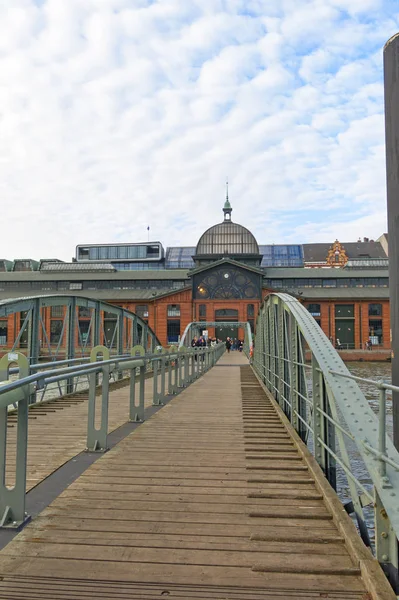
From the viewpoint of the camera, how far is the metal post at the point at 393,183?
5480mm

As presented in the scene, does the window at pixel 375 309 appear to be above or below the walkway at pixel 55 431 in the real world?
above

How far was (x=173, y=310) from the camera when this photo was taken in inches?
2188

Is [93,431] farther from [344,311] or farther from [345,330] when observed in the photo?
[345,330]

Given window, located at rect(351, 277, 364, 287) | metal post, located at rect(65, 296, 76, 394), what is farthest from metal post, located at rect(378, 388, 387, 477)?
window, located at rect(351, 277, 364, 287)

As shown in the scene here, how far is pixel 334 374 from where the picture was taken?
3895mm

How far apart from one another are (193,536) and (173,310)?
52586 millimetres

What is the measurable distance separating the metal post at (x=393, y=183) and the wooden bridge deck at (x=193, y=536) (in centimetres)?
160

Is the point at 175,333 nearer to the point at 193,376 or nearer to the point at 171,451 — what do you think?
the point at 193,376

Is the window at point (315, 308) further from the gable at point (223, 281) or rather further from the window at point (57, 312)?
the window at point (57, 312)

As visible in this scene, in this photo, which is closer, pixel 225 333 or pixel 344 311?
pixel 344 311

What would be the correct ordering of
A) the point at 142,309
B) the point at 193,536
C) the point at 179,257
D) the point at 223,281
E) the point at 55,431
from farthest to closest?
the point at 179,257 → the point at 142,309 → the point at 223,281 → the point at 55,431 → the point at 193,536

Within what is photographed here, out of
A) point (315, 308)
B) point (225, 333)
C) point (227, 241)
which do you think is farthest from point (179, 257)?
point (315, 308)

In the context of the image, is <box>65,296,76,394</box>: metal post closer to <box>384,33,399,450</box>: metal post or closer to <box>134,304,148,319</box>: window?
<box>384,33,399,450</box>: metal post

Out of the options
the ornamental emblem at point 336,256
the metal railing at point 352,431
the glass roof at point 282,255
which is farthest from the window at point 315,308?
the metal railing at point 352,431
